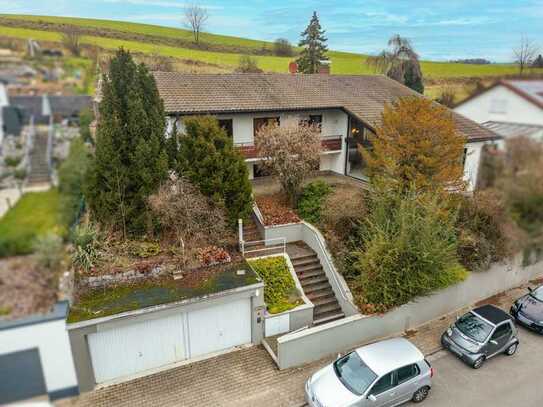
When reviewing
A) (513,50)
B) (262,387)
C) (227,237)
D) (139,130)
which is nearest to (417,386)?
(262,387)

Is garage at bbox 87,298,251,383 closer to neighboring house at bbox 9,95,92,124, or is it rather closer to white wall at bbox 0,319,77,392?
white wall at bbox 0,319,77,392

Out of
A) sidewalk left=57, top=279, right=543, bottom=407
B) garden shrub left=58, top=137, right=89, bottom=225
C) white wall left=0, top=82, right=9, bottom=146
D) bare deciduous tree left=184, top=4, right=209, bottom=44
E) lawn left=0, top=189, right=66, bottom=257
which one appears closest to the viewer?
white wall left=0, top=82, right=9, bottom=146

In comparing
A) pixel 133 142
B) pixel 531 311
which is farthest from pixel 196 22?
pixel 531 311

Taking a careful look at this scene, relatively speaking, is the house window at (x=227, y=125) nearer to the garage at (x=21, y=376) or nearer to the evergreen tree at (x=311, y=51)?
the garage at (x=21, y=376)

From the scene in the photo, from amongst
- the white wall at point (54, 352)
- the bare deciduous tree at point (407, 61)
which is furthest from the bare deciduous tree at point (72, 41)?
the white wall at point (54, 352)

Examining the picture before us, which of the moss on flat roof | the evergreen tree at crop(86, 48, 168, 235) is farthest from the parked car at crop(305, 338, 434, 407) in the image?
the evergreen tree at crop(86, 48, 168, 235)

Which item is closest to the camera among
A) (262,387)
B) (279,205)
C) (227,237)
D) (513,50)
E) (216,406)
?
(513,50)

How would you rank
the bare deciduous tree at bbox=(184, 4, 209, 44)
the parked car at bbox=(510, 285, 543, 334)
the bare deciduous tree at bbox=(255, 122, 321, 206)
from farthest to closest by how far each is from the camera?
the bare deciduous tree at bbox=(184, 4, 209, 44), the bare deciduous tree at bbox=(255, 122, 321, 206), the parked car at bbox=(510, 285, 543, 334)

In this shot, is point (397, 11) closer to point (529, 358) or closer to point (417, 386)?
point (417, 386)
